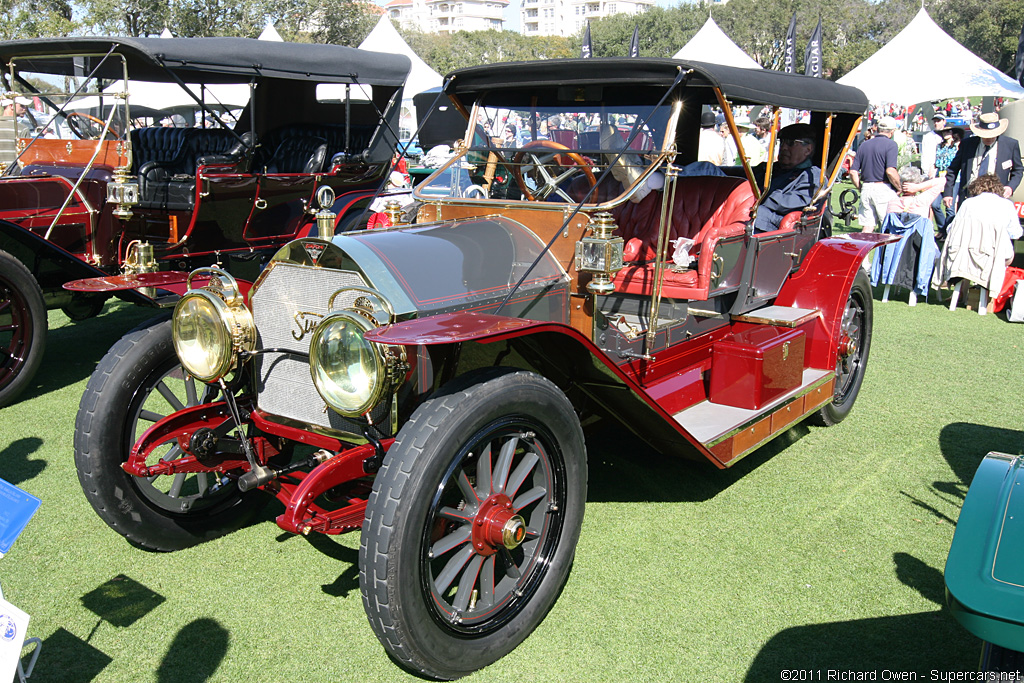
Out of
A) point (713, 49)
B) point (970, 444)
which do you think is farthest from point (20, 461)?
point (713, 49)

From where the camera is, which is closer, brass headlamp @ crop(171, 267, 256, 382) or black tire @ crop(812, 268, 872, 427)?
brass headlamp @ crop(171, 267, 256, 382)

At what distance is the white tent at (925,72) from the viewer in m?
13.2

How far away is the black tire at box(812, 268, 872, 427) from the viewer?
472 cm

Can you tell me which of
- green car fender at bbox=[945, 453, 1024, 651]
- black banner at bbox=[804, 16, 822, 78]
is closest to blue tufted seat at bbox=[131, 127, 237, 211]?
green car fender at bbox=[945, 453, 1024, 651]

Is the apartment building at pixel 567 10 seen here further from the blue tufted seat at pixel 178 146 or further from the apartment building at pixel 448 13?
the blue tufted seat at pixel 178 146

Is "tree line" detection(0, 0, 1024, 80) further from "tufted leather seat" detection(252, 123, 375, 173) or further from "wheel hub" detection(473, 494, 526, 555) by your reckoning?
"wheel hub" detection(473, 494, 526, 555)

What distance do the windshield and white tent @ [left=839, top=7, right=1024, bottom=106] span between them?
11.5 meters

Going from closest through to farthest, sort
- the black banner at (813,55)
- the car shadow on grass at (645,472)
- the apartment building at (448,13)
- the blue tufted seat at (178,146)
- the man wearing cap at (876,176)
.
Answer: the car shadow on grass at (645,472) < the blue tufted seat at (178,146) < the man wearing cap at (876,176) < the black banner at (813,55) < the apartment building at (448,13)

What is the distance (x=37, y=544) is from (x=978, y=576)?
136 inches

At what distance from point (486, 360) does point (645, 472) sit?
152 cm

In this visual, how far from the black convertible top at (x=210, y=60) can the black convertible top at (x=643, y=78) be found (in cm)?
325

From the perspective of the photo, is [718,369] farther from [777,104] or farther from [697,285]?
[777,104]

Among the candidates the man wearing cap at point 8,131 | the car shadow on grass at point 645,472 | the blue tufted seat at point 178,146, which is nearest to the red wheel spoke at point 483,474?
the car shadow on grass at point 645,472

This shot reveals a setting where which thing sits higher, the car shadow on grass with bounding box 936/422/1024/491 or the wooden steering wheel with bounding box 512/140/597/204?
the wooden steering wheel with bounding box 512/140/597/204
